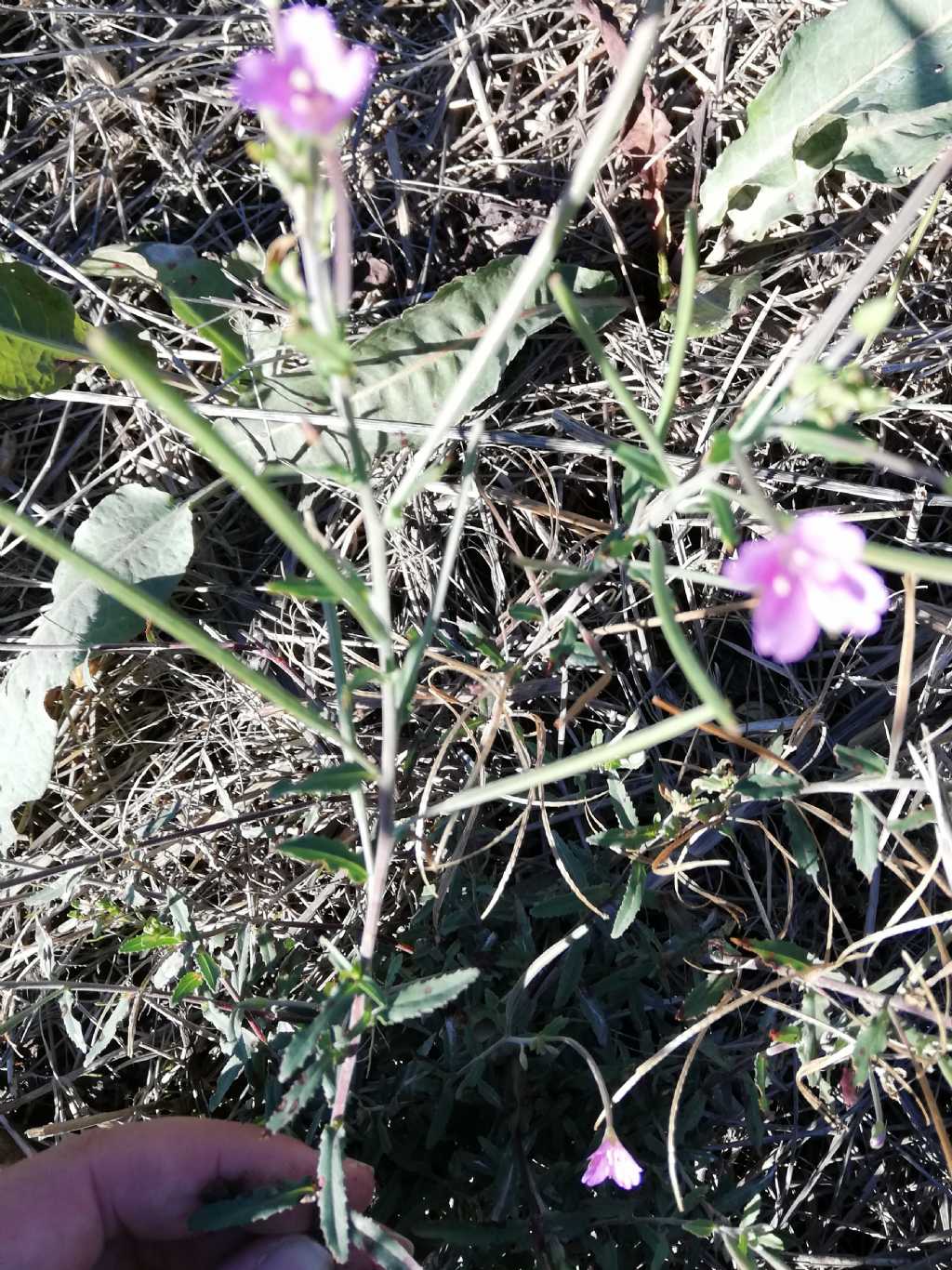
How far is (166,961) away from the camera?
7.41 ft

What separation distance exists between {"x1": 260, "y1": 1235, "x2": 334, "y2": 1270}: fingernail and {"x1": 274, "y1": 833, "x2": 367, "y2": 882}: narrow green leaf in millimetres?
827

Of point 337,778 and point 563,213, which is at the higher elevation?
point 563,213

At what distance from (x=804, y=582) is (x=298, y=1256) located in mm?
1562

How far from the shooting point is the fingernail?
1814mm

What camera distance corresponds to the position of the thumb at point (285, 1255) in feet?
5.96

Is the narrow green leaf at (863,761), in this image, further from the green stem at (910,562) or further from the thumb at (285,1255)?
the thumb at (285,1255)

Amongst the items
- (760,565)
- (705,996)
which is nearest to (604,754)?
(760,565)

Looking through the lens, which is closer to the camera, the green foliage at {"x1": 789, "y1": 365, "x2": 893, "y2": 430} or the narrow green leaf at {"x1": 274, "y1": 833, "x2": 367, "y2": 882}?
the green foliage at {"x1": 789, "y1": 365, "x2": 893, "y2": 430}

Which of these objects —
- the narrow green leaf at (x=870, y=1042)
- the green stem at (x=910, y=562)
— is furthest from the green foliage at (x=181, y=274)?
the narrow green leaf at (x=870, y=1042)

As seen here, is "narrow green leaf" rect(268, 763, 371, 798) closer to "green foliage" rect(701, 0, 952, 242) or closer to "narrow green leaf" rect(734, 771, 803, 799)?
"narrow green leaf" rect(734, 771, 803, 799)

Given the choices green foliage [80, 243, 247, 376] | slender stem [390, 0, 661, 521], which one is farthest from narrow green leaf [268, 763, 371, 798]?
green foliage [80, 243, 247, 376]

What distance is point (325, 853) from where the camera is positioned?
1496mm

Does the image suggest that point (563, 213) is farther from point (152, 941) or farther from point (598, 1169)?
point (152, 941)

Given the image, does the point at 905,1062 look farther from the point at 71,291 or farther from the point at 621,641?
the point at 71,291
